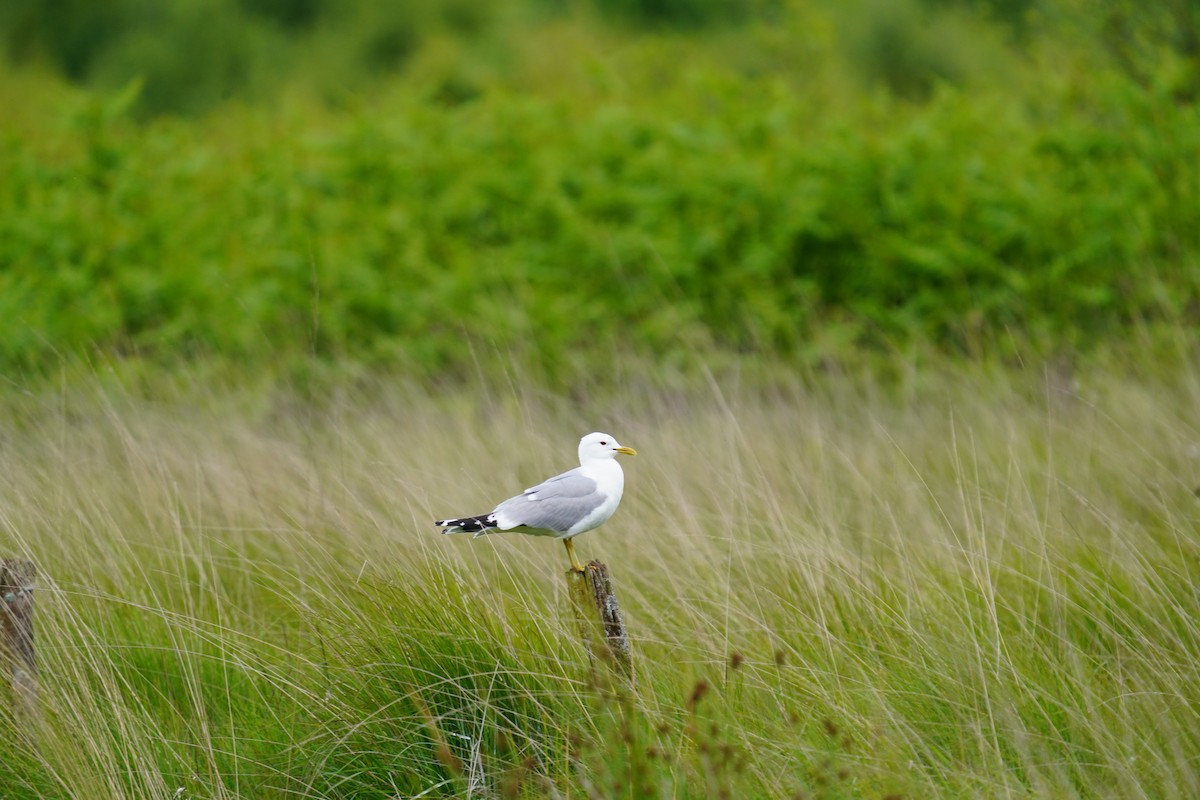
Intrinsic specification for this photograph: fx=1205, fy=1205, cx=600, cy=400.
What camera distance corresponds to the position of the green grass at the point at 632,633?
2.71 meters

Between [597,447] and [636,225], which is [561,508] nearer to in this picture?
[597,447]

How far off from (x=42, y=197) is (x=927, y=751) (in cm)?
824

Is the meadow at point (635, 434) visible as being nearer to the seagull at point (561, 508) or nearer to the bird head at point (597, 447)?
the seagull at point (561, 508)

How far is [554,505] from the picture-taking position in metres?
3.03

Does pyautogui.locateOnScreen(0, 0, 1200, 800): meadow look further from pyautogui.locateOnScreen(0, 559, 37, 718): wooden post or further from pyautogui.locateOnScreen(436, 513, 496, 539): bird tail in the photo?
pyautogui.locateOnScreen(436, 513, 496, 539): bird tail

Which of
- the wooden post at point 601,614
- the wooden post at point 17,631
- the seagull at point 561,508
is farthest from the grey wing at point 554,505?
the wooden post at point 17,631

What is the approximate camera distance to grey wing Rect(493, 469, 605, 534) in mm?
2980

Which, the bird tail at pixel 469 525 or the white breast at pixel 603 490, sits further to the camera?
the white breast at pixel 603 490

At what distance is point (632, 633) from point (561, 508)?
0.63 m

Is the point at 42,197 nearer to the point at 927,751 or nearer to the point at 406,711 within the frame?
the point at 406,711

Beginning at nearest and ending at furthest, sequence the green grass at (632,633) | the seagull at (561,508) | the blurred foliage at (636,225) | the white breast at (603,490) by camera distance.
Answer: the green grass at (632,633), the seagull at (561,508), the white breast at (603,490), the blurred foliage at (636,225)

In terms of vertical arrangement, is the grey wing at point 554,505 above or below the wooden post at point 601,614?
above

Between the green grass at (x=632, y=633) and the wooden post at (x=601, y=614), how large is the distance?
96 mm

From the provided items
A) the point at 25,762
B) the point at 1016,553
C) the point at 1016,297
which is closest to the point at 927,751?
the point at 1016,553
